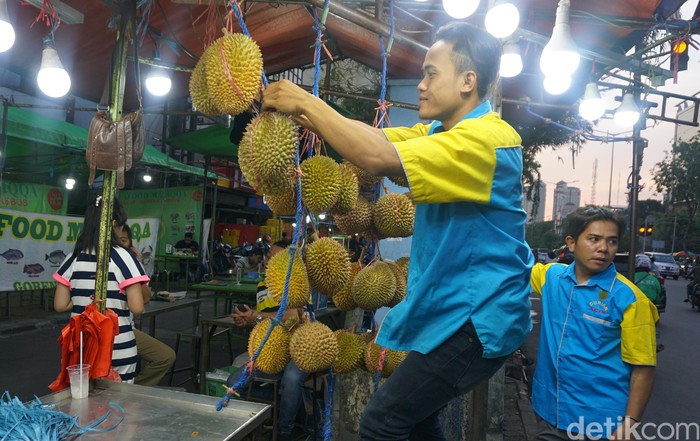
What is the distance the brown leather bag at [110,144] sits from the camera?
81.2 inches

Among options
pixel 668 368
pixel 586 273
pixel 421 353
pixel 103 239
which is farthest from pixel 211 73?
pixel 668 368

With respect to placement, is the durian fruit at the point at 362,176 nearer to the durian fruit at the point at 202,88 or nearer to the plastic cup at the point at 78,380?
the durian fruit at the point at 202,88

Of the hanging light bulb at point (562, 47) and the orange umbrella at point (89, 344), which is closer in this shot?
the orange umbrella at point (89, 344)

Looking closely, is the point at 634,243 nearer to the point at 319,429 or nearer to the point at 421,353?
Answer: the point at 319,429

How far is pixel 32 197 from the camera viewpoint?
8.20 meters

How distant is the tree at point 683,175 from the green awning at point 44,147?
41308mm

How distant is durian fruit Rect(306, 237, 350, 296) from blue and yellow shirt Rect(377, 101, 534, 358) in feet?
1.33

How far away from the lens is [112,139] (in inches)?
82.2

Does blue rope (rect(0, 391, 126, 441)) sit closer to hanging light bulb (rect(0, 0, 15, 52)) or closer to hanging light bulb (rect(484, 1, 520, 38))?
hanging light bulb (rect(0, 0, 15, 52))

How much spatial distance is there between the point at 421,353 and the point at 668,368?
26.1 ft

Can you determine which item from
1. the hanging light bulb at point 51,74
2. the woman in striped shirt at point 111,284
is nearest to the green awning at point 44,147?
the hanging light bulb at point 51,74

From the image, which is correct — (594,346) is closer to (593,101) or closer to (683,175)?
(593,101)

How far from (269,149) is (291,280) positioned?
572mm

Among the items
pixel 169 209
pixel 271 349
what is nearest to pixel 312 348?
pixel 271 349
